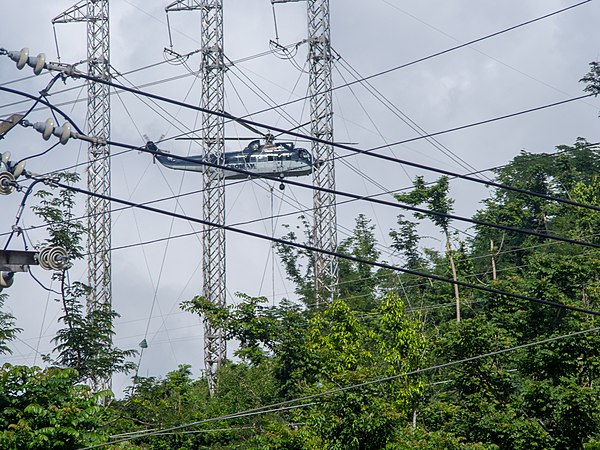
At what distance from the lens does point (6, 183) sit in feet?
48.6

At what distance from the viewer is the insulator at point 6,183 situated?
14.8 m

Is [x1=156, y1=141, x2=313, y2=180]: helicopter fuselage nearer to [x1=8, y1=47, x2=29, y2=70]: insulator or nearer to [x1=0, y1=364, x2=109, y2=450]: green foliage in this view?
[x1=0, y1=364, x2=109, y2=450]: green foliage

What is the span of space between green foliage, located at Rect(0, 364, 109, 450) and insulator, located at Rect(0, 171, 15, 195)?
645 centimetres

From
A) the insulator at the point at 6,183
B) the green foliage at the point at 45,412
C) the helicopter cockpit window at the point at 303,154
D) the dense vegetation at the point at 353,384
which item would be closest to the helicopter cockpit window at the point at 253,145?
the helicopter cockpit window at the point at 303,154

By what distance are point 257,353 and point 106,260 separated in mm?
7487

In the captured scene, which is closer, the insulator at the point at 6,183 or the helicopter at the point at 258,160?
the insulator at the point at 6,183

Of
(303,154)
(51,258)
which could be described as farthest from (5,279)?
(303,154)

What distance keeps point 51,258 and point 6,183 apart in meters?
1.32

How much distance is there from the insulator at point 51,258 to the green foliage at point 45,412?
5.39m

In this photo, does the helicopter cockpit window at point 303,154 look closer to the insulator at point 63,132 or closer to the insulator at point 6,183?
the insulator at point 6,183

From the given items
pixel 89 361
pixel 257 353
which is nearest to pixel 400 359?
pixel 257 353

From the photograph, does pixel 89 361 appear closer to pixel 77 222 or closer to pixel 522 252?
pixel 77 222

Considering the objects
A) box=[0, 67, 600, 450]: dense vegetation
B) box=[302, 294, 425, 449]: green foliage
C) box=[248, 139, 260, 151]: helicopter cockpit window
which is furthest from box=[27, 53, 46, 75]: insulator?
box=[248, 139, 260, 151]: helicopter cockpit window

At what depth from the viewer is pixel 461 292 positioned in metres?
51.9
